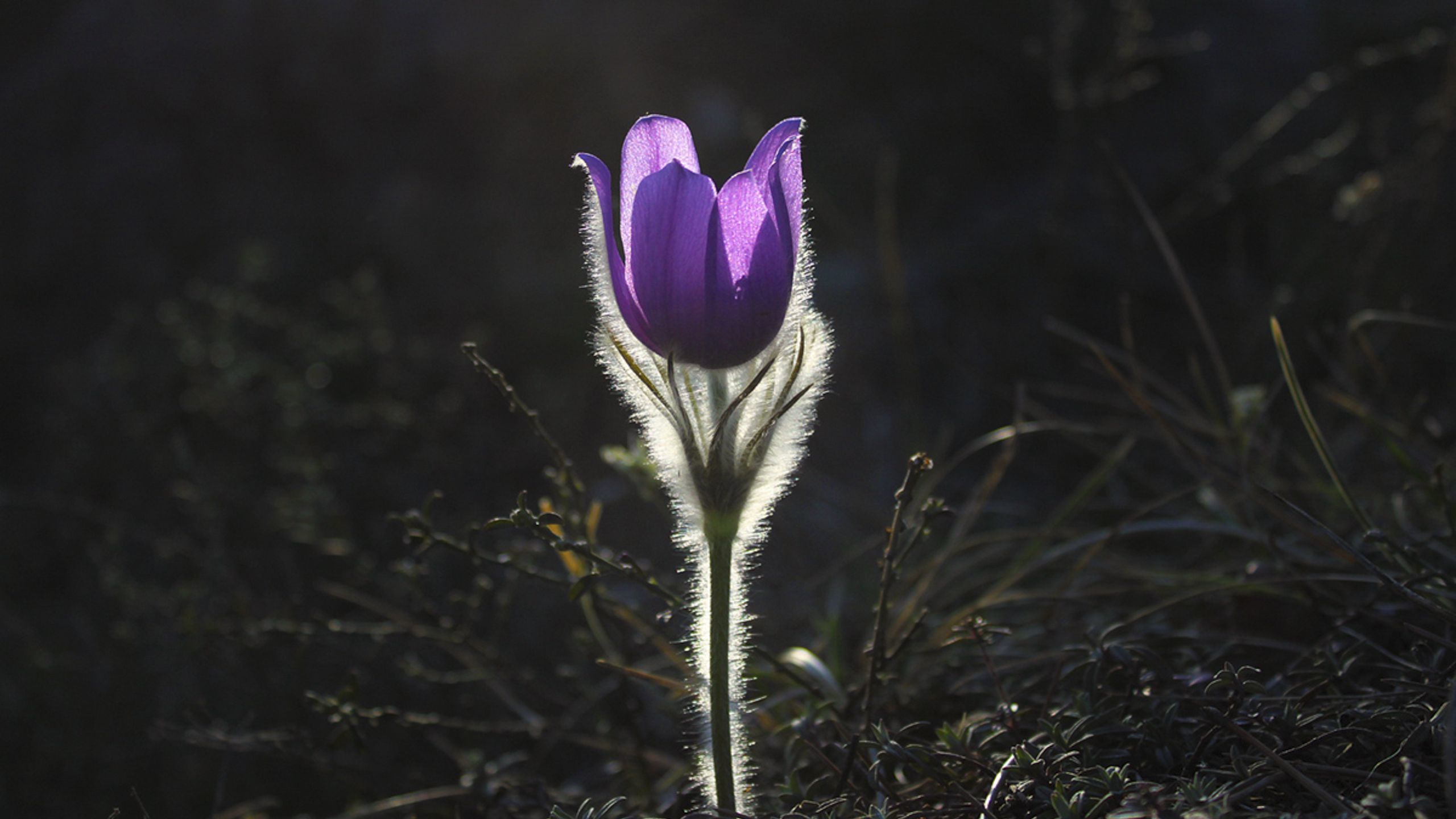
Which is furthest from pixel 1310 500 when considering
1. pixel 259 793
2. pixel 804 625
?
pixel 259 793

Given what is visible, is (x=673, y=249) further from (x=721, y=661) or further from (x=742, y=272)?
(x=721, y=661)

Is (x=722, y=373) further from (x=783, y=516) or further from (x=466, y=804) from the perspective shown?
(x=783, y=516)

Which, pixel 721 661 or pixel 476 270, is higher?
pixel 476 270

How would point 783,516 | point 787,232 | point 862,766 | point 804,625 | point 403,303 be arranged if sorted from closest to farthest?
point 787,232, point 862,766, point 804,625, point 783,516, point 403,303

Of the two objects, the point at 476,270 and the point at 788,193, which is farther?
the point at 476,270

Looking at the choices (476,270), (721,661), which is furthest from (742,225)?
(476,270)

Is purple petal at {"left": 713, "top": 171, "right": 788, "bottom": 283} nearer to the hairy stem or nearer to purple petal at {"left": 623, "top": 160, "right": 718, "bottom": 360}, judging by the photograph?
purple petal at {"left": 623, "top": 160, "right": 718, "bottom": 360}

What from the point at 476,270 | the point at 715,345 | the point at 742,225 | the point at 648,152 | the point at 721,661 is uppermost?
the point at 476,270
